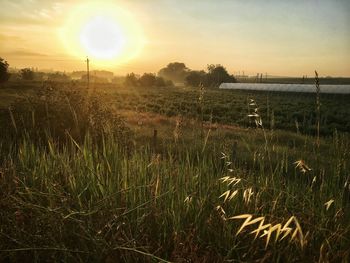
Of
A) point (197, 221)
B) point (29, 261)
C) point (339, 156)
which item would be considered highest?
point (339, 156)

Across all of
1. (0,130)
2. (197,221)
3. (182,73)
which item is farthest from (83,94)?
(182,73)

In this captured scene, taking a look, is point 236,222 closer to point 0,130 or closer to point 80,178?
point 80,178

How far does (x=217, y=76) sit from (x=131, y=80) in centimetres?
2191

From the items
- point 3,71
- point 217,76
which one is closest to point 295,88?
point 217,76

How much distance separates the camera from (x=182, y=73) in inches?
7731

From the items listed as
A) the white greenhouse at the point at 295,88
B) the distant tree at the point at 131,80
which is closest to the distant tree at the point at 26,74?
the distant tree at the point at 131,80

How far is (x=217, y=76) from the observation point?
101 metres

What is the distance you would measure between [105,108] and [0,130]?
3.29 metres

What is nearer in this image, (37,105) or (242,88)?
(37,105)

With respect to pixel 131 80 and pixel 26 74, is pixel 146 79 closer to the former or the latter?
pixel 131 80

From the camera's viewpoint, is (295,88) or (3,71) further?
(295,88)

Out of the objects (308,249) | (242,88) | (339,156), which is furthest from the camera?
(242,88)

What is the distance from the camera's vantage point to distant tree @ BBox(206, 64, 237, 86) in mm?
99988

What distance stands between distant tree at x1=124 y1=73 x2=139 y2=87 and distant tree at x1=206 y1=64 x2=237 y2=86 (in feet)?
57.3
